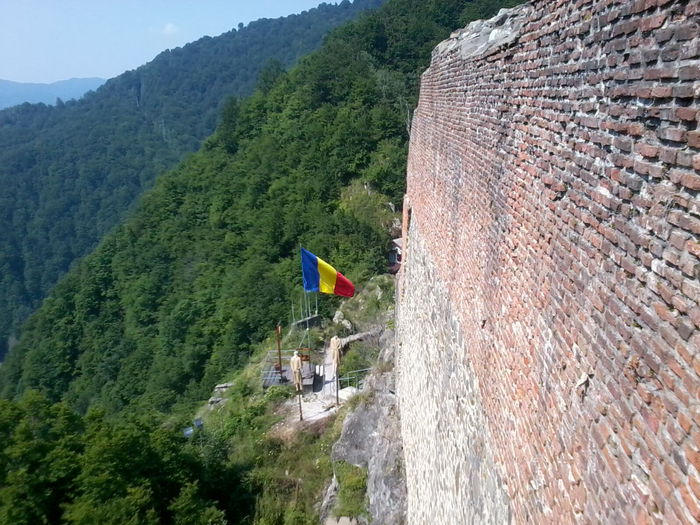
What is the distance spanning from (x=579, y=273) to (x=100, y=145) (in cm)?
11770

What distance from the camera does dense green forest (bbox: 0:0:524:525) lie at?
10961mm

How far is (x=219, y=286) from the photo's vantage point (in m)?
34.3

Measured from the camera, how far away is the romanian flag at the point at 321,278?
505 inches

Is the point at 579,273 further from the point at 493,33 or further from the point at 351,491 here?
the point at 351,491

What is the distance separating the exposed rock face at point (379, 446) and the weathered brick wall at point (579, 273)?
4061 mm

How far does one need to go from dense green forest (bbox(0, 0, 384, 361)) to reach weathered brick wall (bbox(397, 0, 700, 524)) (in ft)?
261

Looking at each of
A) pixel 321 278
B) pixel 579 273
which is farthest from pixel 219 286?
pixel 579 273

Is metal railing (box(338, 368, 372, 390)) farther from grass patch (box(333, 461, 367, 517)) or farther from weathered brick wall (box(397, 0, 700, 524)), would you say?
weathered brick wall (box(397, 0, 700, 524))

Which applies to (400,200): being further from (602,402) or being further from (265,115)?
(602,402)

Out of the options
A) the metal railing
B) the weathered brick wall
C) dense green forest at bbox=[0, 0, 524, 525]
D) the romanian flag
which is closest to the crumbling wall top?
the weathered brick wall

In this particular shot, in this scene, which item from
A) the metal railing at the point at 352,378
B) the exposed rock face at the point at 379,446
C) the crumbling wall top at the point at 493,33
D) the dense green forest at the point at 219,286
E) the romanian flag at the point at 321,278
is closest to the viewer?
the crumbling wall top at the point at 493,33

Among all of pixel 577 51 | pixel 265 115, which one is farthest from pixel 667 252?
pixel 265 115

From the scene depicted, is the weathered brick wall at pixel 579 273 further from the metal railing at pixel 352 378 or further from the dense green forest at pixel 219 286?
the metal railing at pixel 352 378

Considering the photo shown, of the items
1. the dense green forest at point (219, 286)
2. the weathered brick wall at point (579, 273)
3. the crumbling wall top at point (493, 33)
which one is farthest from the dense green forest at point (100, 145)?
the weathered brick wall at point (579, 273)
